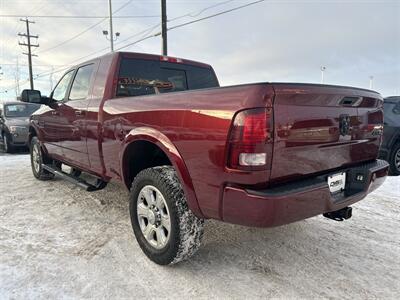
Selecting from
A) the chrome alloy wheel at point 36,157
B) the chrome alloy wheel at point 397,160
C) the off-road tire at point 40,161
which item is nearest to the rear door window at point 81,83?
the off-road tire at point 40,161

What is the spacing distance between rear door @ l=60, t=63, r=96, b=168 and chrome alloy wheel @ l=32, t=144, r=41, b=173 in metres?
1.45

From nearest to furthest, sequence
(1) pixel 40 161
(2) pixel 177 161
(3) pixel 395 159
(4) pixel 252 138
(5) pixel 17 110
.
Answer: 1. (4) pixel 252 138
2. (2) pixel 177 161
3. (1) pixel 40 161
4. (3) pixel 395 159
5. (5) pixel 17 110

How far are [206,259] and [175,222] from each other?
0.61 m

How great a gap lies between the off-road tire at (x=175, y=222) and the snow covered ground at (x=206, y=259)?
0.53 feet

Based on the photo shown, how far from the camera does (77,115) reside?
4.00 m

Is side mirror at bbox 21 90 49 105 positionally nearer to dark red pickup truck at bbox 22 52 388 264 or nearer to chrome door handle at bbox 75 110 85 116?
chrome door handle at bbox 75 110 85 116

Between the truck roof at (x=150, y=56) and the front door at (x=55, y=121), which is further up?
the truck roof at (x=150, y=56)

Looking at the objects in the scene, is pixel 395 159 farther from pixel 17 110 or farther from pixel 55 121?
pixel 17 110

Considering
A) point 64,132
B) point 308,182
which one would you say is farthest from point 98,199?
point 308,182

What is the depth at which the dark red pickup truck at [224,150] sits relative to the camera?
2.09m

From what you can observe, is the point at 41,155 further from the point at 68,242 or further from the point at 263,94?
the point at 263,94

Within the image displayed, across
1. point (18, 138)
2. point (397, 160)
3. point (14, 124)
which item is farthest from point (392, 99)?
point (14, 124)

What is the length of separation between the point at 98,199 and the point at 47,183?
1563 mm

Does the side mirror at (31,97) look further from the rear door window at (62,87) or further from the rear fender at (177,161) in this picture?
the rear fender at (177,161)
